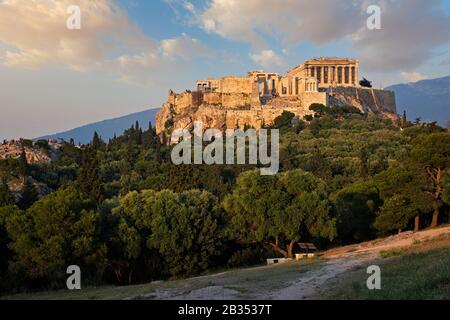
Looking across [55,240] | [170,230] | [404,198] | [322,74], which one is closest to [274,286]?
[55,240]

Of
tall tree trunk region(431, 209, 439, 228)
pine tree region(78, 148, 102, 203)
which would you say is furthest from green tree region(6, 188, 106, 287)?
tall tree trunk region(431, 209, 439, 228)

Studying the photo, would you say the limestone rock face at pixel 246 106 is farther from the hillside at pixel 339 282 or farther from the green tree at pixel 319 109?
the hillside at pixel 339 282

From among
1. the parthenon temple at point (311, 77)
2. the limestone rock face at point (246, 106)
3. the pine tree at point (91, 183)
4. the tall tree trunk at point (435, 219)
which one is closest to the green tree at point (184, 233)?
the pine tree at point (91, 183)

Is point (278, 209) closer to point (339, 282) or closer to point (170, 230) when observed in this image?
point (170, 230)

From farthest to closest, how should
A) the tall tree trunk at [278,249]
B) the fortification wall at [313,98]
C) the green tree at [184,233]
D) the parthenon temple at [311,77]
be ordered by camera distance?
the parthenon temple at [311,77] → the fortification wall at [313,98] → the tall tree trunk at [278,249] → the green tree at [184,233]

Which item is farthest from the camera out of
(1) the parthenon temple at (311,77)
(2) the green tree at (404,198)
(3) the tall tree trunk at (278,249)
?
(1) the parthenon temple at (311,77)

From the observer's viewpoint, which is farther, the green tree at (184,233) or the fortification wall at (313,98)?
the fortification wall at (313,98)
